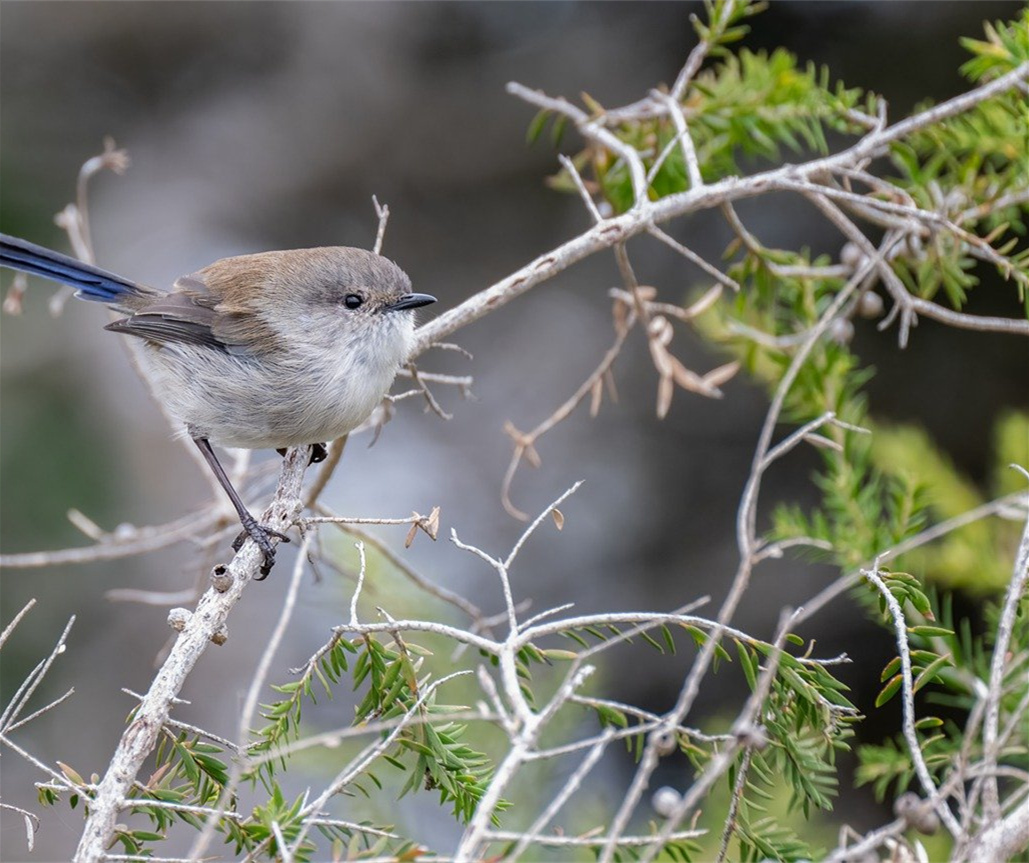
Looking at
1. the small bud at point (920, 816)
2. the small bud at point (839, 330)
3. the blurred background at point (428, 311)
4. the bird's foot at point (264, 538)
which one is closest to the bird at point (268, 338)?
the bird's foot at point (264, 538)

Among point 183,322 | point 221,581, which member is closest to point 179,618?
point 221,581

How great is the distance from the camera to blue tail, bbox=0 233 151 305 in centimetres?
300

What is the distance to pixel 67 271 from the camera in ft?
10.1

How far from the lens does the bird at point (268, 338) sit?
2656mm

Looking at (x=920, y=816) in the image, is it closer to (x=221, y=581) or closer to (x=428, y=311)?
(x=221, y=581)

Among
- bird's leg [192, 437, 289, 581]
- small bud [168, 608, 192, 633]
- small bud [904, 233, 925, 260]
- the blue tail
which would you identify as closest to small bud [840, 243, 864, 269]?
small bud [904, 233, 925, 260]

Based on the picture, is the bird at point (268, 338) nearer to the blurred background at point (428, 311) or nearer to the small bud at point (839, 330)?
the small bud at point (839, 330)

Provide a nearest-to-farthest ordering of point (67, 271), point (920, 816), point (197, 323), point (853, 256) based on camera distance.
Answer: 1. point (920, 816)
2. point (853, 256)
3. point (197, 323)
4. point (67, 271)

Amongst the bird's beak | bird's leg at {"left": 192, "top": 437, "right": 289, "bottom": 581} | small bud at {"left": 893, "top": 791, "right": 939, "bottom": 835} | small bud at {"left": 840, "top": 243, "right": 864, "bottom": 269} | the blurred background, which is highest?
the bird's beak

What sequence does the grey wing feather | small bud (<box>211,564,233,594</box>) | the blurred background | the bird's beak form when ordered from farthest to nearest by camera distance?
the blurred background → the grey wing feather → the bird's beak → small bud (<box>211,564,233,594</box>)

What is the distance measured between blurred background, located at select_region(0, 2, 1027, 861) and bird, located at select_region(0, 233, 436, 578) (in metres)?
1.49

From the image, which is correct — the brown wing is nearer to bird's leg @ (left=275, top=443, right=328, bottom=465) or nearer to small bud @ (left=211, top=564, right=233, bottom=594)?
bird's leg @ (left=275, top=443, right=328, bottom=465)

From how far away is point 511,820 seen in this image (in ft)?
7.36

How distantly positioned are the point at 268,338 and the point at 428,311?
3063mm
